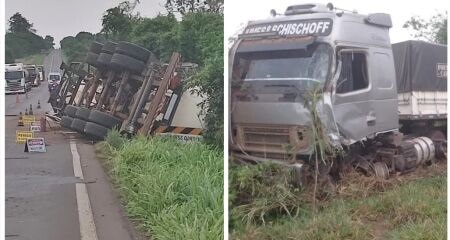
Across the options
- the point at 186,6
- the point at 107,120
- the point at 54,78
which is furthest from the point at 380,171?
the point at 54,78

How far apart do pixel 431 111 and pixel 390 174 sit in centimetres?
32

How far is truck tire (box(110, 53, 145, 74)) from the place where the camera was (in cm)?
254

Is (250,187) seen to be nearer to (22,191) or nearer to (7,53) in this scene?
(22,191)

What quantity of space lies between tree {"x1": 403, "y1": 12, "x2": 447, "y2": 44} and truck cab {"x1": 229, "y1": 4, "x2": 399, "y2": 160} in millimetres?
103

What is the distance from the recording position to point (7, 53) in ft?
8.11

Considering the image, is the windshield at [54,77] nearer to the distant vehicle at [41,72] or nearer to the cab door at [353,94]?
the distant vehicle at [41,72]

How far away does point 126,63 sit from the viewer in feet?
8.34

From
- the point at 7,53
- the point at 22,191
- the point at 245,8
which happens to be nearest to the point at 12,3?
the point at 7,53

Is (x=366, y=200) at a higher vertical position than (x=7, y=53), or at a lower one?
lower

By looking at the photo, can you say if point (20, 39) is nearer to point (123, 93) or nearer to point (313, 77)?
point (123, 93)

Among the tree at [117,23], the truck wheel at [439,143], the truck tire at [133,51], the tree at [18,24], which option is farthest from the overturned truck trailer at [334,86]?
the tree at [18,24]

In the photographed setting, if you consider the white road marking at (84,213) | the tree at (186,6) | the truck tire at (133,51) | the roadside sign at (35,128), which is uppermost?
the tree at (186,6)

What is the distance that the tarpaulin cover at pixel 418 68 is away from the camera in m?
2.25

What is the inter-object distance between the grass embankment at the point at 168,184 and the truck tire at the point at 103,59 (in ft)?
1.10
